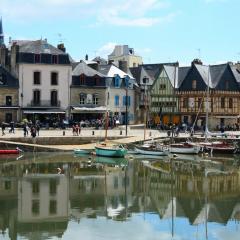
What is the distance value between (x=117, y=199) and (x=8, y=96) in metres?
35.5

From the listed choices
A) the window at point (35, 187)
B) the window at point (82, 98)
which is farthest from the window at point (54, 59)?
the window at point (35, 187)

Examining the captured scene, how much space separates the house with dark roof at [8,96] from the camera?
60.7 meters

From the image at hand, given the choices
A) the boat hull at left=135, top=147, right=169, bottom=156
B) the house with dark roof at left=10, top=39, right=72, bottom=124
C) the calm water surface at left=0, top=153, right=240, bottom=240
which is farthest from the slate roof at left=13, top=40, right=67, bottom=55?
the calm water surface at left=0, top=153, right=240, bottom=240

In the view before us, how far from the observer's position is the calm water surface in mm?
21562

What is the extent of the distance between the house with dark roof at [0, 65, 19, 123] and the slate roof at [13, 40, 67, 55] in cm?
309

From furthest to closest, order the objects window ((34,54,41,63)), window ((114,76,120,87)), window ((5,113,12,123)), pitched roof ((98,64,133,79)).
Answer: pitched roof ((98,64,133,79)) → window ((114,76,120,87)) → window ((34,54,41,63)) → window ((5,113,12,123))

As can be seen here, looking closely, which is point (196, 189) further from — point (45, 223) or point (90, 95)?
point (90, 95)

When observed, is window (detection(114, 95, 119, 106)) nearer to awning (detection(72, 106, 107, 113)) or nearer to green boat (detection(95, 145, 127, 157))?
awning (detection(72, 106, 107, 113))

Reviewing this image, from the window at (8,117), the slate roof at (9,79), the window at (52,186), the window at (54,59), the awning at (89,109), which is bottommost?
the window at (52,186)

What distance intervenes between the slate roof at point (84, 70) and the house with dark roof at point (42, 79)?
1482 millimetres

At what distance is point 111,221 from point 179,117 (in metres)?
45.9

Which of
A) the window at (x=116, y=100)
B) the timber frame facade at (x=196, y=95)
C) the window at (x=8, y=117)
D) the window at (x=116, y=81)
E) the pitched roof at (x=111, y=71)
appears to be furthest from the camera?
the pitched roof at (x=111, y=71)

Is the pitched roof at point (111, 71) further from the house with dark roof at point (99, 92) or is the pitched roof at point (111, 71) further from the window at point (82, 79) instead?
the window at point (82, 79)

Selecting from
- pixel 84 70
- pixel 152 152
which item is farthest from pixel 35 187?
pixel 84 70
